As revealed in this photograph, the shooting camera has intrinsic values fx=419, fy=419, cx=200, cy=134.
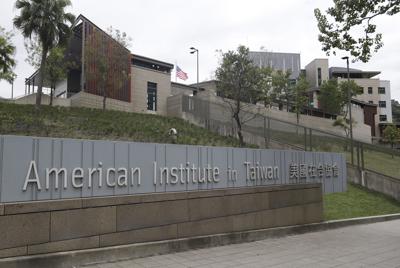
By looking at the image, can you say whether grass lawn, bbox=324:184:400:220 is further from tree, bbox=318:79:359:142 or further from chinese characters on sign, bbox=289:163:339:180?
tree, bbox=318:79:359:142

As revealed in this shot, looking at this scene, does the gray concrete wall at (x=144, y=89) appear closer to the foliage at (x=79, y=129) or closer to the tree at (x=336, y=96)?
the foliage at (x=79, y=129)

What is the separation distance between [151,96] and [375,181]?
79.5 feet

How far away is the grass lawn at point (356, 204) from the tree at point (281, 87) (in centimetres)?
2191

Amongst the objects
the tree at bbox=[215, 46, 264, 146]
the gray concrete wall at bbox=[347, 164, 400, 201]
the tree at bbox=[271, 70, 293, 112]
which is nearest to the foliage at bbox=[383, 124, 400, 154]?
the tree at bbox=[271, 70, 293, 112]

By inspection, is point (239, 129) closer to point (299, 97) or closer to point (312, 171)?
point (312, 171)

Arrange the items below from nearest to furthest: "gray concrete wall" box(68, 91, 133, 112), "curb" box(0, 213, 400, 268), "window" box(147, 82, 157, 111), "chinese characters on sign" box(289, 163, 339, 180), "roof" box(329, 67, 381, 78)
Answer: "curb" box(0, 213, 400, 268) → "chinese characters on sign" box(289, 163, 339, 180) → "gray concrete wall" box(68, 91, 133, 112) → "window" box(147, 82, 157, 111) → "roof" box(329, 67, 381, 78)

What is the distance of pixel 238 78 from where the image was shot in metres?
24.1

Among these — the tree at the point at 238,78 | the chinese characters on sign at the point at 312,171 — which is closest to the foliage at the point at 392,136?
the tree at the point at 238,78

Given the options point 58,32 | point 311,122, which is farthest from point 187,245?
point 311,122

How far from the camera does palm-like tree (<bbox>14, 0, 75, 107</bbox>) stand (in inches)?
960

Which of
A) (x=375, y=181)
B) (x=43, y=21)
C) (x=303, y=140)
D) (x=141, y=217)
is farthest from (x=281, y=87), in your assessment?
(x=141, y=217)

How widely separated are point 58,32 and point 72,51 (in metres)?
11.9

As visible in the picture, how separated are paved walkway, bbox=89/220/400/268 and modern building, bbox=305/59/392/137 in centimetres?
6420

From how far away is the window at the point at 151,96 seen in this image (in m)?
39.2
